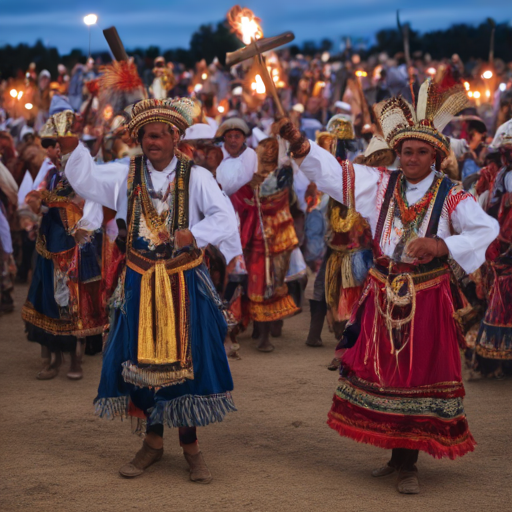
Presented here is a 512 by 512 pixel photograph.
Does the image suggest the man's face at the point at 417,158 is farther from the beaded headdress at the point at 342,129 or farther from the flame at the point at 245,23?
the beaded headdress at the point at 342,129

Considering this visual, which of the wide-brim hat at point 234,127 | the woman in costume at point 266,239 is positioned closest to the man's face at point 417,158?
the woman in costume at point 266,239

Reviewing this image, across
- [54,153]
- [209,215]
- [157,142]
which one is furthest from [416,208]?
[54,153]

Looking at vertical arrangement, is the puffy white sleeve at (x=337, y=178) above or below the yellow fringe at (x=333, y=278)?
above

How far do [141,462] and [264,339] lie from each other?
3631 millimetres

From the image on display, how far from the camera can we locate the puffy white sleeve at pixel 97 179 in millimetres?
5090

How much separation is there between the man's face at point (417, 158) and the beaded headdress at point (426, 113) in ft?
0.12

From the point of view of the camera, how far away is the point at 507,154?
24.4ft

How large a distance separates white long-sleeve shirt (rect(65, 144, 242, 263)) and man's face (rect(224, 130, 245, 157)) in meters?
3.47

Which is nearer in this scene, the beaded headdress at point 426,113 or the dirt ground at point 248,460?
the dirt ground at point 248,460

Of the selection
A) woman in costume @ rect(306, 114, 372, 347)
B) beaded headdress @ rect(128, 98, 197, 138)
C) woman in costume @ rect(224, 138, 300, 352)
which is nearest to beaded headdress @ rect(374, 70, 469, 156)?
beaded headdress @ rect(128, 98, 197, 138)

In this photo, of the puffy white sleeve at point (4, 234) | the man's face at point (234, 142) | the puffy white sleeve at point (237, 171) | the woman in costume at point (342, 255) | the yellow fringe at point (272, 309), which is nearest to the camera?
the woman in costume at point (342, 255)

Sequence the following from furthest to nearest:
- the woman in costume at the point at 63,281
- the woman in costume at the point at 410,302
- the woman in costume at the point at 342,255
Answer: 1. the woman in costume at the point at 342,255
2. the woman in costume at the point at 63,281
3. the woman in costume at the point at 410,302

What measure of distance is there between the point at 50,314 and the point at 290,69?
22.9 metres

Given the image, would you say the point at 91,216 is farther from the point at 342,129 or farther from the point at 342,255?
the point at 342,129
